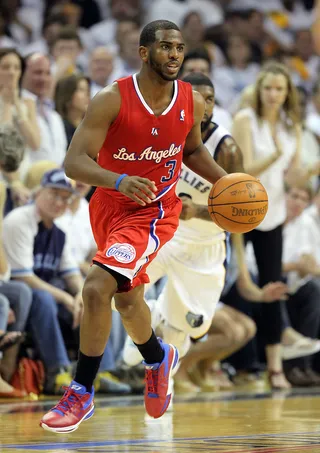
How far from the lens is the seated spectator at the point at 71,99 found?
8.99 m

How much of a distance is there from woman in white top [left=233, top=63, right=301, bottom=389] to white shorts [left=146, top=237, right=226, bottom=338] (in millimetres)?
1896

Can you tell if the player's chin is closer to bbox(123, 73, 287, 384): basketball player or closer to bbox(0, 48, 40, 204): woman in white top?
bbox(123, 73, 287, 384): basketball player

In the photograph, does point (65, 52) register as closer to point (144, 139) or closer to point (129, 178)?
point (144, 139)

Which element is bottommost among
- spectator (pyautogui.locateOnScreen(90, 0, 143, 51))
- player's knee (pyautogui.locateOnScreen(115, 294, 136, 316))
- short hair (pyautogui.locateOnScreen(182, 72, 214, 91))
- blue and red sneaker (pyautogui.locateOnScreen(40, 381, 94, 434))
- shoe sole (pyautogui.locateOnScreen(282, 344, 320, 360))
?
shoe sole (pyautogui.locateOnScreen(282, 344, 320, 360))

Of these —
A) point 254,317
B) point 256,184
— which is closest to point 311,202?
point 254,317

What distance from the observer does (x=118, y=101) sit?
5.05 m

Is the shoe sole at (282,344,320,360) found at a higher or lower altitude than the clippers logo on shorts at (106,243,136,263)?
lower

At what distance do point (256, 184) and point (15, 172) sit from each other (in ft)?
10.8

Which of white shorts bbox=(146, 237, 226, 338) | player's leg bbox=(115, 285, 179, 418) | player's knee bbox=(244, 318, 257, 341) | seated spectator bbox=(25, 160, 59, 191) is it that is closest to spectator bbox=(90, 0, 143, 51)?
seated spectator bbox=(25, 160, 59, 191)

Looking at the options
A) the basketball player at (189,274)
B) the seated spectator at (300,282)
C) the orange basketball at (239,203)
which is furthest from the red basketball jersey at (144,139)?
the seated spectator at (300,282)

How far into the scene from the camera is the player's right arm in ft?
15.6

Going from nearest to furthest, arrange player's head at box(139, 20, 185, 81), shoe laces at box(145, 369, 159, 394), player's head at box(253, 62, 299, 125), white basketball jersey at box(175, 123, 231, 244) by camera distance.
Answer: player's head at box(139, 20, 185, 81) < shoe laces at box(145, 369, 159, 394) < white basketball jersey at box(175, 123, 231, 244) < player's head at box(253, 62, 299, 125)

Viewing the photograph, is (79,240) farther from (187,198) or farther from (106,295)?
(106,295)

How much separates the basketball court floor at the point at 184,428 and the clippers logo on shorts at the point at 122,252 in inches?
35.4
